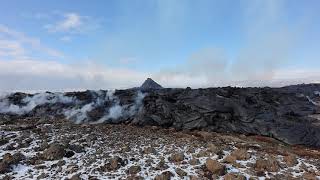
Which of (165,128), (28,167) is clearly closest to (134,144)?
(28,167)

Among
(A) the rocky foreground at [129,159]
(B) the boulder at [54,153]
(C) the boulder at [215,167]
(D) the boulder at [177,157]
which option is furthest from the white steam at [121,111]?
(C) the boulder at [215,167]

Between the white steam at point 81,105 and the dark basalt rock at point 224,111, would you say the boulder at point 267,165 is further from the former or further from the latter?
the white steam at point 81,105

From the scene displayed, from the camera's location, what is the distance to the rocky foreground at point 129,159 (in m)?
21.1

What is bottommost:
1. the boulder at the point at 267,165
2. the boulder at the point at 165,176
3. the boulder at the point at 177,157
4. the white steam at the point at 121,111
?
the boulder at the point at 165,176

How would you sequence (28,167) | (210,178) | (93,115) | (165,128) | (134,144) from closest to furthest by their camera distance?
1. (210,178)
2. (28,167)
3. (134,144)
4. (165,128)
5. (93,115)

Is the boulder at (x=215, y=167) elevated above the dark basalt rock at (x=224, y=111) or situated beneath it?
situated beneath

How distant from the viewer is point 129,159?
77.6ft

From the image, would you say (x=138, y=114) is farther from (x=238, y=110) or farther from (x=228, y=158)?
(x=228, y=158)

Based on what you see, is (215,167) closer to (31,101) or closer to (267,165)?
(267,165)

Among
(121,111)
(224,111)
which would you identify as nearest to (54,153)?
(121,111)

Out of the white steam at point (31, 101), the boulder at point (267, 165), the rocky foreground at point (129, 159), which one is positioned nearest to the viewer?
the rocky foreground at point (129, 159)

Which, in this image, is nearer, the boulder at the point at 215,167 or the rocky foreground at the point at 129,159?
the rocky foreground at the point at 129,159

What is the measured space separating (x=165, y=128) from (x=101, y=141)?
40.0 feet

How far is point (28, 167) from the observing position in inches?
875
